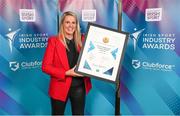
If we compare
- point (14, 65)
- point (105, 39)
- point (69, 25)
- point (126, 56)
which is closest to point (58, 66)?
point (69, 25)

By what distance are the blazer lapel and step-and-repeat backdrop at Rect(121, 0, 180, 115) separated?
1.10 metres

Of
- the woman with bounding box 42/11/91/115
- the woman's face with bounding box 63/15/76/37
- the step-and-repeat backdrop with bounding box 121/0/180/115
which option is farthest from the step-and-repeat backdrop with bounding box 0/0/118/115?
the woman's face with bounding box 63/15/76/37

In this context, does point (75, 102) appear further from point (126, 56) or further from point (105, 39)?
point (126, 56)

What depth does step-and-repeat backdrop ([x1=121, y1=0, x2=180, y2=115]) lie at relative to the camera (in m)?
3.04

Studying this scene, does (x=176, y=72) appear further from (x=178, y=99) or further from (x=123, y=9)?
(x=123, y=9)

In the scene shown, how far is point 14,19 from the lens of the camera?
314 centimetres

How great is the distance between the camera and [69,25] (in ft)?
8.31

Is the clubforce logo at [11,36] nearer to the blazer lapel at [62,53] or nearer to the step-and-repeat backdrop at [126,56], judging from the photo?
the step-and-repeat backdrop at [126,56]

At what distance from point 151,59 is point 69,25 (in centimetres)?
118

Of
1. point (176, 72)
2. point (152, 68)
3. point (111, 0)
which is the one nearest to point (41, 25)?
point (111, 0)

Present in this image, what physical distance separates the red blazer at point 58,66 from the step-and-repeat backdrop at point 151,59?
1.10 metres

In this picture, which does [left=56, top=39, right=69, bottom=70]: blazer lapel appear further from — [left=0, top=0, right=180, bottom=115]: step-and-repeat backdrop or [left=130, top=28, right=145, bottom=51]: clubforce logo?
[left=130, top=28, right=145, bottom=51]: clubforce logo

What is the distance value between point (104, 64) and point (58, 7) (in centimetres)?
122

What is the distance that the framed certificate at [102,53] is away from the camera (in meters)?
2.56
